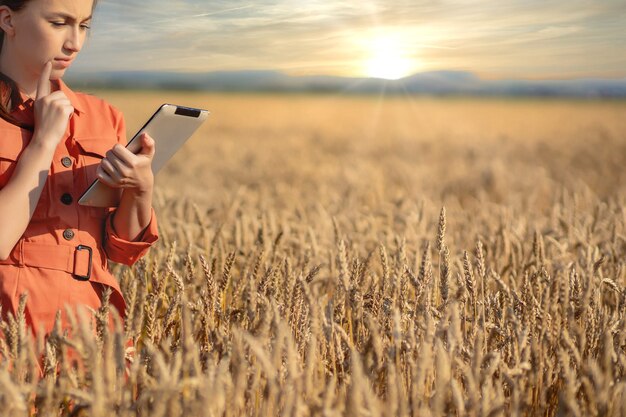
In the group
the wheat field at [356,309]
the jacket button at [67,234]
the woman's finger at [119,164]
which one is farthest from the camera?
the jacket button at [67,234]

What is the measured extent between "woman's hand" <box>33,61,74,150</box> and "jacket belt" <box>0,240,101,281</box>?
0.91ft

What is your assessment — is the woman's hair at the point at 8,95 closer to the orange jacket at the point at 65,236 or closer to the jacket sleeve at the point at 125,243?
the orange jacket at the point at 65,236

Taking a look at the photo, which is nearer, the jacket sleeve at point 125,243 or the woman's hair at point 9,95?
the woman's hair at point 9,95

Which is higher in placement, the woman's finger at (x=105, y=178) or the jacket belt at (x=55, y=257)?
the woman's finger at (x=105, y=178)

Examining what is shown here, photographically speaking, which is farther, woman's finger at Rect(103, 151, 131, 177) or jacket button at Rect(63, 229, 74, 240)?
jacket button at Rect(63, 229, 74, 240)

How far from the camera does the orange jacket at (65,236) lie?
1959 mm

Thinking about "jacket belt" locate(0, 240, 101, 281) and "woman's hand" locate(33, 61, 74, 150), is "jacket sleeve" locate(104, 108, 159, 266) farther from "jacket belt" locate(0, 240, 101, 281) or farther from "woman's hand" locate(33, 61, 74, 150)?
"woman's hand" locate(33, 61, 74, 150)

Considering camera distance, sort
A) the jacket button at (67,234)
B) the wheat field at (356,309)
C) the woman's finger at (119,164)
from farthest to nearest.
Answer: the jacket button at (67,234) → the woman's finger at (119,164) → the wheat field at (356,309)

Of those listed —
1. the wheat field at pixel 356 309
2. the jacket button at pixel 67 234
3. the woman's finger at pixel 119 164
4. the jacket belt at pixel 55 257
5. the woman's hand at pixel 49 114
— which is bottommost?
the wheat field at pixel 356 309

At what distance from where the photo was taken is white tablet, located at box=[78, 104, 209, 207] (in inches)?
76.4

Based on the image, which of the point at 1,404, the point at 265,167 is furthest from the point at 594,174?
the point at 1,404

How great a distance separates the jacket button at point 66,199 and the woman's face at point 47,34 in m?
0.32

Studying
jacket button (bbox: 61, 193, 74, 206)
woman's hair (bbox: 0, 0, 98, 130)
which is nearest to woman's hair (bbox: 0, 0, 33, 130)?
woman's hair (bbox: 0, 0, 98, 130)

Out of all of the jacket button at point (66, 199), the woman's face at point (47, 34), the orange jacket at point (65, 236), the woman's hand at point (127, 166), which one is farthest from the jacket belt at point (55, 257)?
the woman's face at point (47, 34)
